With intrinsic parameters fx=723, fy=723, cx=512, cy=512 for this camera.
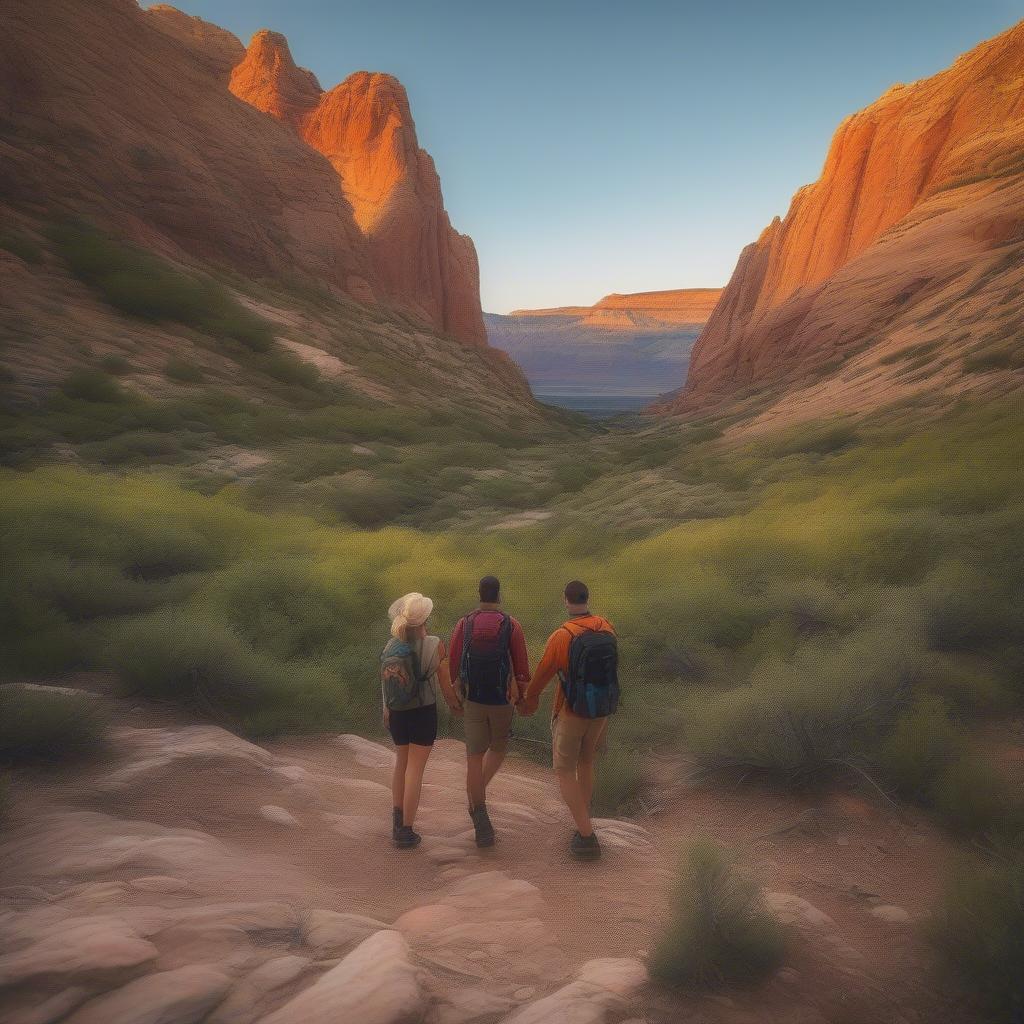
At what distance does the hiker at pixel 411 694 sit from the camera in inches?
187

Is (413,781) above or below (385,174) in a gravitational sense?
below

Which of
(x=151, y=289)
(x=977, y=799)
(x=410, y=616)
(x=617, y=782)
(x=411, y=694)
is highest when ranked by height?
(x=151, y=289)

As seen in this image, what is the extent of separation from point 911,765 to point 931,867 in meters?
0.82

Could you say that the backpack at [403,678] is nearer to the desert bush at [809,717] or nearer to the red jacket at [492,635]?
the red jacket at [492,635]

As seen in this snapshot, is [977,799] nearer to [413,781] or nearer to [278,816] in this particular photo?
[413,781]

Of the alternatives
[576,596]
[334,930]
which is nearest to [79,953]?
[334,930]

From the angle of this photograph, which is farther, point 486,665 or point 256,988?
point 486,665

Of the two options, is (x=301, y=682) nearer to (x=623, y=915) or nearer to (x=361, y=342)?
(x=623, y=915)

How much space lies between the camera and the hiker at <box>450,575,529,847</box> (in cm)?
471

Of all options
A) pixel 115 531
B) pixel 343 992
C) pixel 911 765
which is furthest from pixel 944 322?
pixel 343 992

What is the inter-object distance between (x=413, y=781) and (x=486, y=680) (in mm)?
880

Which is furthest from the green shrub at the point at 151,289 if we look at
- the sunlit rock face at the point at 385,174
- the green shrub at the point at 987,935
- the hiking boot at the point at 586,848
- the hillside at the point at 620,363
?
the hillside at the point at 620,363

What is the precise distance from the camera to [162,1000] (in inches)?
106

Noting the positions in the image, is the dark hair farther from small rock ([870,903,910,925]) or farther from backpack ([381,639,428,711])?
small rock ([870,903,910,925])
